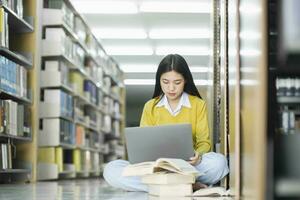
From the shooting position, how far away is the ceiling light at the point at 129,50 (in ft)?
32.2

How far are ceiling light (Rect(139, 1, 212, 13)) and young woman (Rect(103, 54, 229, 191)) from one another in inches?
165

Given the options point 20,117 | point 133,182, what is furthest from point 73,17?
point 133,182

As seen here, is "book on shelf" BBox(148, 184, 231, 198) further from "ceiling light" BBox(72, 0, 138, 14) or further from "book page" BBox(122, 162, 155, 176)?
"ceiling light" BBox(72, 0, 138, 14)

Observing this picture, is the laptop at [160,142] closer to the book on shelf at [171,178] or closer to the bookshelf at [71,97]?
the book on shelf at [171,178]

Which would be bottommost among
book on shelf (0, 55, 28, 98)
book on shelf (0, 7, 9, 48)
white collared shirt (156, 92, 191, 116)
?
white collared shirt (156, 92, 191, 116)

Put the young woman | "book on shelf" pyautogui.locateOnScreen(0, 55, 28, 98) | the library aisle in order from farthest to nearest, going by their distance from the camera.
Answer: "book on shelf" pyautogui.locateOnScreen(0, 55, 28, 98), the young woman, the library aisle

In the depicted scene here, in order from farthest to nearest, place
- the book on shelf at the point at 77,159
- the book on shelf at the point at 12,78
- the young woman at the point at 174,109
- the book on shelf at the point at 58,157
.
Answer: the book on shelf at the point at 77,159, the book on shelf at the point at 58,157, the book on shelf at the point at 12,78, the young woman at the point at 174,109

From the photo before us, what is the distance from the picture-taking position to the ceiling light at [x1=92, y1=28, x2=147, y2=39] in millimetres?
8555

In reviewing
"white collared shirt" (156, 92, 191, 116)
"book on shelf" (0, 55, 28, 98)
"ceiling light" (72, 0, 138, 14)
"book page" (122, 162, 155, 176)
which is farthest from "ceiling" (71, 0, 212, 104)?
"book page" (122, 162, 155, 176)

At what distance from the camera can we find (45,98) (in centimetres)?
→ 549

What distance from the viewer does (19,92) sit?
4.41m

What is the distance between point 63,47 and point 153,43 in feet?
13.4

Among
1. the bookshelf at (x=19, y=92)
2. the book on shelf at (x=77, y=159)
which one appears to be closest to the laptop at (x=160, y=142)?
the bookshelf at (x=19, y=92)

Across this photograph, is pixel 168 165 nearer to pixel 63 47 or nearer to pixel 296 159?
pixel 296 159
